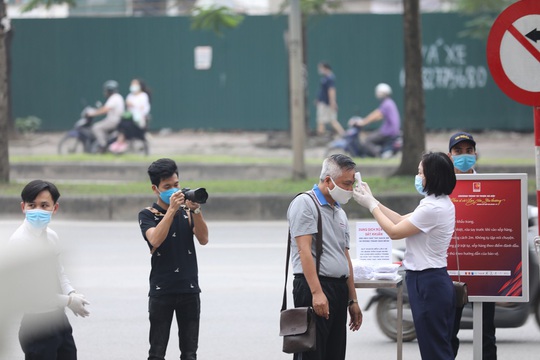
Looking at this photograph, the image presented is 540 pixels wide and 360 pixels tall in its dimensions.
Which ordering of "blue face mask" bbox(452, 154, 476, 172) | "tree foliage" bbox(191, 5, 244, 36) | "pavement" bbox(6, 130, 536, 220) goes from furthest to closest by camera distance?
"tree foliage" bbox(191, 5, 244, 36), "pavement" bbox(6, 130, 536, 220), "blue face mask" bbox(452, 154, 476, 172)

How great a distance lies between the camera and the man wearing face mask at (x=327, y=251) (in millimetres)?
6043

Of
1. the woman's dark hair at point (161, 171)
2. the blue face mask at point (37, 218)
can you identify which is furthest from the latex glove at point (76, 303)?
the woman's dark hair at point (161, 171)

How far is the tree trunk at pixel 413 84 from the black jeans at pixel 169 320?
11108 millimetres

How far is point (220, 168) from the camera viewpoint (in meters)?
20.8

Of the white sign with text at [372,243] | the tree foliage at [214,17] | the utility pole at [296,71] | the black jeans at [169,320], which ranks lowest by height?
the black jeans at [169,320]

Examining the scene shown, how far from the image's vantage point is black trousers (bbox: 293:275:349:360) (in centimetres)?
609

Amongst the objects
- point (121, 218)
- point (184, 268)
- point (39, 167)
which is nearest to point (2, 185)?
point (121, 218)

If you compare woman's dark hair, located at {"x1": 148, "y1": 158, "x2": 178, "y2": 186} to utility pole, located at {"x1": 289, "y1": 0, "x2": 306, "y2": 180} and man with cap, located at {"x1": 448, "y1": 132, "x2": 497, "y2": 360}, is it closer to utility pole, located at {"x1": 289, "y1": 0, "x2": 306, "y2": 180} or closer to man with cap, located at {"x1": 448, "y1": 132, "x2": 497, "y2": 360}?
man with cap, located at {"x1": 448, "y1": 132, "x2": 497, "y2": 360}

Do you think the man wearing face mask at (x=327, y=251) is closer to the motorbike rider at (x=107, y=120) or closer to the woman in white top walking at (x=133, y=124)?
the woman in white top walking at (x=133, y=124)

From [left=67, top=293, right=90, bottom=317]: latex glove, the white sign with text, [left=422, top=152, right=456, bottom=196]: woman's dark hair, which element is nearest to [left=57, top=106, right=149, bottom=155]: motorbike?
the white sign with text

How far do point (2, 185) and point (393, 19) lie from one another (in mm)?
14168

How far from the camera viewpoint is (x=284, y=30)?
27734 mm

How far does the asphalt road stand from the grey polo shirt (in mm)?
1238

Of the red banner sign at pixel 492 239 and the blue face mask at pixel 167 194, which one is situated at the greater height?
the blue face mask at pixel 167 194
